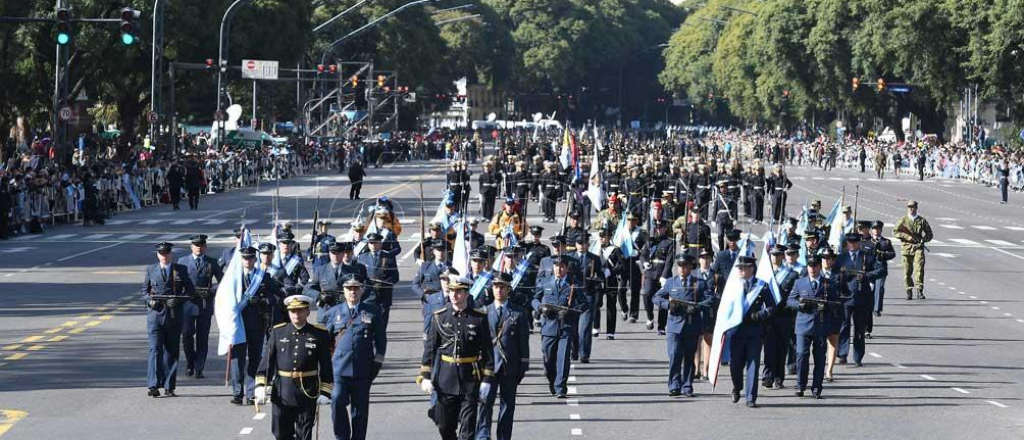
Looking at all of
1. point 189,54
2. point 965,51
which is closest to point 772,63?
point 965,51

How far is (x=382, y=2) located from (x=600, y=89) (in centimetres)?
7002

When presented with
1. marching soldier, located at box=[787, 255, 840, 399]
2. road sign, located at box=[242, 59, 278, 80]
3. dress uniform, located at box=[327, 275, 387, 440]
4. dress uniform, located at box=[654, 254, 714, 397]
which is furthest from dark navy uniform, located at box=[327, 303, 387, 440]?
road sign, located at box=[242, 59, 278, 80]

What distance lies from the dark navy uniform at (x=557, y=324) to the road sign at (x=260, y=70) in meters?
47.1

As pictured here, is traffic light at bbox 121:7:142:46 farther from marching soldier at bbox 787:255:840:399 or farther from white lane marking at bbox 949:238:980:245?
white lane marking at bbox 949:238:980:245

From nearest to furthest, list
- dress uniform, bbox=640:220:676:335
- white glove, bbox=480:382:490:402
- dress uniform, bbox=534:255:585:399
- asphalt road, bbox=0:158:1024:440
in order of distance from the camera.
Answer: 1. white glove, bbox=480:382:490:402
2. asphalt road, bbox=0:158:1024:440
3. dress uniform, bbox=534:255:585:399
4. dress uniform, bbox=640:220:676:335

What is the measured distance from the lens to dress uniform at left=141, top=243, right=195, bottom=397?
18.1 metres

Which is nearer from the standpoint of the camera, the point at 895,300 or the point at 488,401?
the point at 488,401

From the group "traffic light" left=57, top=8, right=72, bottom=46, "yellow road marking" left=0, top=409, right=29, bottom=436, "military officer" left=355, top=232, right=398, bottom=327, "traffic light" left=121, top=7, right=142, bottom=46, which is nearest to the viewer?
"yellow road marking" left=0, top=409, right=29, bottom=436

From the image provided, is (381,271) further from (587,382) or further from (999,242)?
(999,242)

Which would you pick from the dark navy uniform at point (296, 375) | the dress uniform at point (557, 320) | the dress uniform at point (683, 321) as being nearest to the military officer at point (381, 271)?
the dress uniform at point (557, 320)

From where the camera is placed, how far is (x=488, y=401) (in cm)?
1420

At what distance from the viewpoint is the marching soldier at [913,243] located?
29297 mm

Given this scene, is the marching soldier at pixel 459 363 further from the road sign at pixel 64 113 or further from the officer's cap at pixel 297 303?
the road sign at pixel 64 113

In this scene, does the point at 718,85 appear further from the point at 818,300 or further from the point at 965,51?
the point at 818,300
